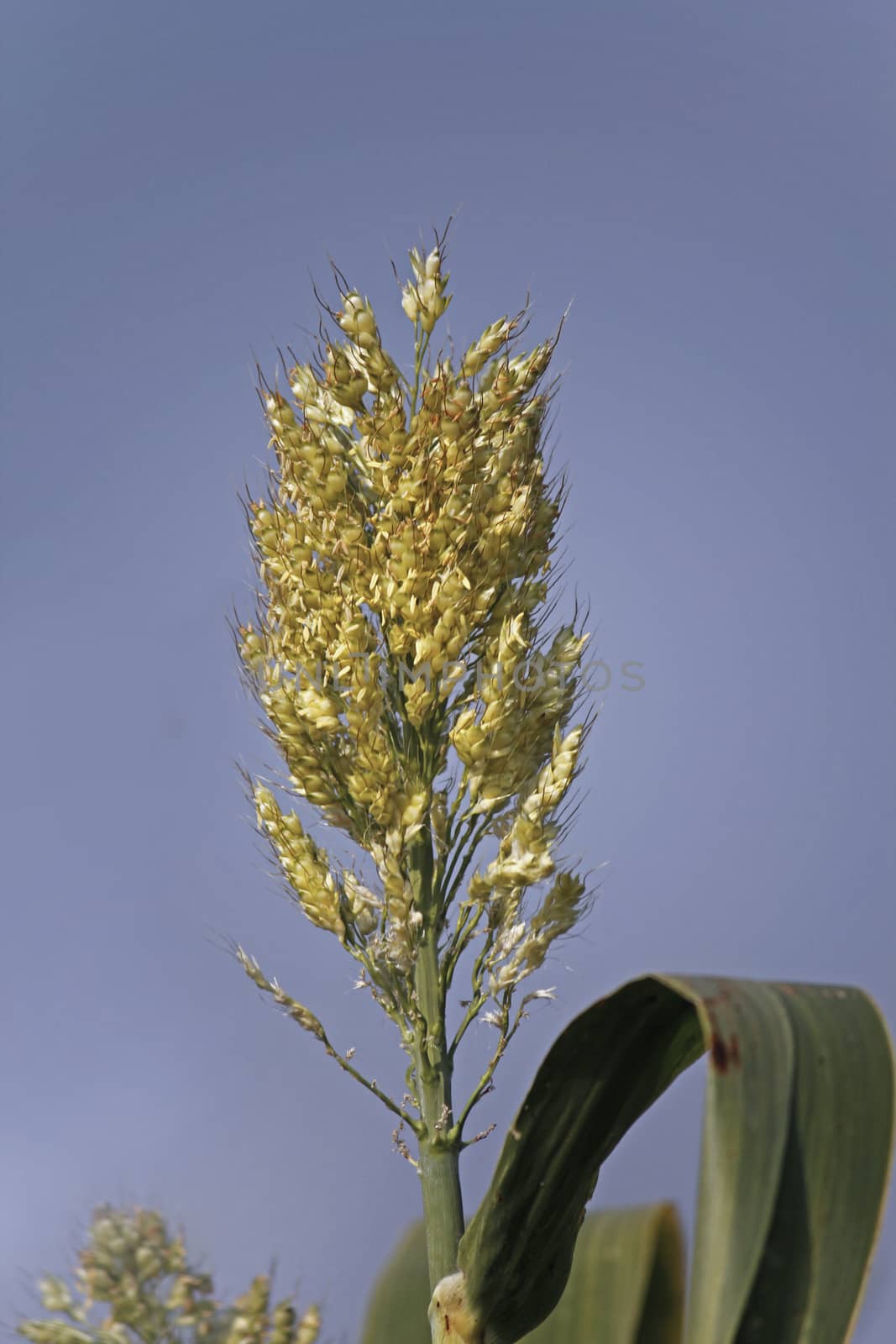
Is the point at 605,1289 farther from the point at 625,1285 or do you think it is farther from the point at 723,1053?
the point at 723,1053

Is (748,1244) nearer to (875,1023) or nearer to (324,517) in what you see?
(875,1023)

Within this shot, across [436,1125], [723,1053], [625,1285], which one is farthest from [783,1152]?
[625,1285]

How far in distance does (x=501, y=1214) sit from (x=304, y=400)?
2.51 ft

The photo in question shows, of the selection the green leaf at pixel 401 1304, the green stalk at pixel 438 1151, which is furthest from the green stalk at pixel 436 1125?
the green leaf at pixel 401 1304

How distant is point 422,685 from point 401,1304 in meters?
0.61

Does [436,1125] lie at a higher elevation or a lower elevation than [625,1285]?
higher

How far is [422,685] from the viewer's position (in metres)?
1.10

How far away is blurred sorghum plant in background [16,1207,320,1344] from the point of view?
0.85m

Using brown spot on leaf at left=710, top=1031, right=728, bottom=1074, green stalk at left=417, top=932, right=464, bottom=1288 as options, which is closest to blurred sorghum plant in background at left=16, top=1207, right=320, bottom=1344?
green stalk at left=417, top=932, right=464, bottom=1288

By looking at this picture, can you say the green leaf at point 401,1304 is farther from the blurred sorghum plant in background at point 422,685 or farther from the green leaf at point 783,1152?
the green leaf at point 783,1152

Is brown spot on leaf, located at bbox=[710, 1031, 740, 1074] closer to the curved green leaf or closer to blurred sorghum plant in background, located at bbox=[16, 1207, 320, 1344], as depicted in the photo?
blurred sorghum plant in background, located at bbox=[16, 1207, 320, 1344]

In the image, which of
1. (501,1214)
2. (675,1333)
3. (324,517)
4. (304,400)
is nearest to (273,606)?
(324,517)

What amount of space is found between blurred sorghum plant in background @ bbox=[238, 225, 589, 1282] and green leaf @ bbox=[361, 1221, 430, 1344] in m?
0.22

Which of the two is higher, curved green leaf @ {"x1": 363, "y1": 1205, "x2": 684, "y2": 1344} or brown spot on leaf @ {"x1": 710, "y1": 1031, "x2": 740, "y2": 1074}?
brown spot on leaf @ {"x1": 710, "y1": 1031, "x2": 740, "y2": 1074}
